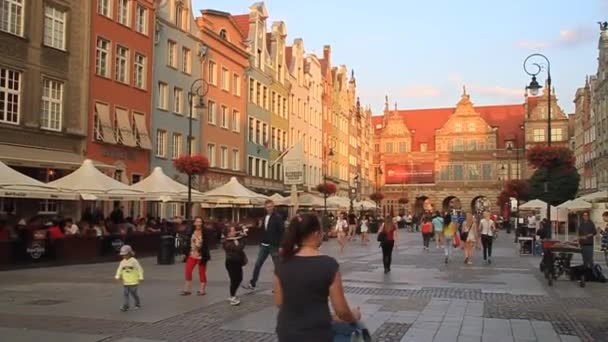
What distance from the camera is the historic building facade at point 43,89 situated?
26.1m

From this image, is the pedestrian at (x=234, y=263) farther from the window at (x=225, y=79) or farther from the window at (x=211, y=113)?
the window at (x=225, y=79)

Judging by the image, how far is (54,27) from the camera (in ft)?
94.3

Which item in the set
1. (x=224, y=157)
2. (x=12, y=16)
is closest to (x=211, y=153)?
(x=224, y=157)

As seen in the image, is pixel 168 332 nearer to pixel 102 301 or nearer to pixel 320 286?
pixel 102 301

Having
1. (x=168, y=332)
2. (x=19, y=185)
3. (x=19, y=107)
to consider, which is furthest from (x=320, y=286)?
(x=19, y=107)

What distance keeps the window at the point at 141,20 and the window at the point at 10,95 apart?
9.58m

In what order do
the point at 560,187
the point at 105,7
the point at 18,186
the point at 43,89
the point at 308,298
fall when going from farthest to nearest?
1. the point at 560,187
2. the point at 105,7
3. the point at 43,89
4. the point at 18,186
5. the point at 308,298

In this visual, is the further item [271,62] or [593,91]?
[593,91]

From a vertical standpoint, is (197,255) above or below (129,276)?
above

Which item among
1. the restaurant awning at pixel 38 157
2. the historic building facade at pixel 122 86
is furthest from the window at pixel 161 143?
the restaurant awning at pixel 38 157

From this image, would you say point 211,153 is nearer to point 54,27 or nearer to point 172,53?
point 172,53

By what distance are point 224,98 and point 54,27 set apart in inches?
697

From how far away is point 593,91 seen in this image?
71250 millimetres

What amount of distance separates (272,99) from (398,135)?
42722 millimetres
